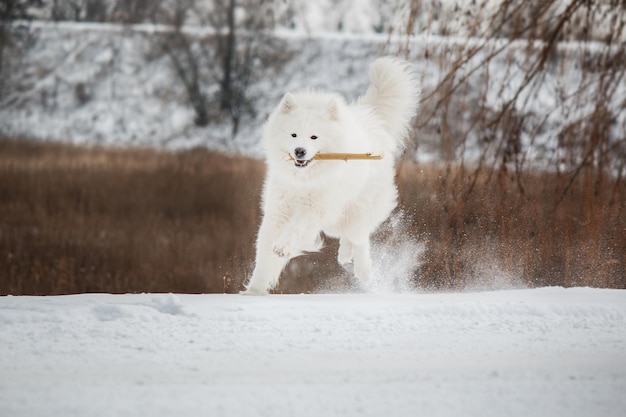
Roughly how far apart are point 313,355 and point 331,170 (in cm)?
156

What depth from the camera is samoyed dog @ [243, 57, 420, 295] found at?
493 cm

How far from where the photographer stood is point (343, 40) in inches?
1027

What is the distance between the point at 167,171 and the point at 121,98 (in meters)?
13.8

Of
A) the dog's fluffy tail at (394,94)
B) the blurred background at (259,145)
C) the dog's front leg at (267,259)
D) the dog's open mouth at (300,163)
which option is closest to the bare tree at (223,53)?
the blurred background at (259,145)

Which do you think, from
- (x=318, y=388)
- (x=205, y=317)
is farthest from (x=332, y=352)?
(x=205, y=317)

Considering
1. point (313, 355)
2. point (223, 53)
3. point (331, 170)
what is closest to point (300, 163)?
point (331, 170)

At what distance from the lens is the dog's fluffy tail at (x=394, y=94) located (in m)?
5.61

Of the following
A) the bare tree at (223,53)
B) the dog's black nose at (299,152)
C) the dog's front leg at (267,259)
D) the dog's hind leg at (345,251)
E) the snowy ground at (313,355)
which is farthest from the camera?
the bare tree at (223,53)

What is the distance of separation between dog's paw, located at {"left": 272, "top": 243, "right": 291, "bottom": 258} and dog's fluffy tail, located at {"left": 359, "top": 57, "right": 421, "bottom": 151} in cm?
138

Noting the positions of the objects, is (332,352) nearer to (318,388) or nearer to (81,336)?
(318,388)

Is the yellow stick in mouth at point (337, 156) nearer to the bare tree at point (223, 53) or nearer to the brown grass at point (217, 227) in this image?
the brown grass at point (217, 227)

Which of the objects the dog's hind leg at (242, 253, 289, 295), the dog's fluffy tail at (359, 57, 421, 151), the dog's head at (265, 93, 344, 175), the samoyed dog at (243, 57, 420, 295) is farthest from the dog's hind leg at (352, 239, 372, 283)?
the dog's head at (265, 93, 344, 175)

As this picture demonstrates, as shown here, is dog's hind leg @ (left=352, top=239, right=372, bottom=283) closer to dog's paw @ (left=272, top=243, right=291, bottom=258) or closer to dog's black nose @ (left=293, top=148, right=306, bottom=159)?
dog's paw @ (left=272, top=243, right=291, bottom=258)

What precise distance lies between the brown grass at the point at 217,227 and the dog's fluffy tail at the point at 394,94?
0.36m
